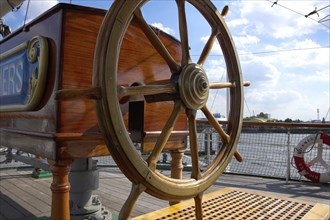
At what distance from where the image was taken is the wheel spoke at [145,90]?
939 mm

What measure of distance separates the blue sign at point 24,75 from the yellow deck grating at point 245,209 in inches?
31.3

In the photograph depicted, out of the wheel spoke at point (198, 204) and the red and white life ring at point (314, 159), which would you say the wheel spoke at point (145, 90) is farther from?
the red and white life ring at point (314, 159)

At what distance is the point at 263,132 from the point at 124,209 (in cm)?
436

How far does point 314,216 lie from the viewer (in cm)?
177

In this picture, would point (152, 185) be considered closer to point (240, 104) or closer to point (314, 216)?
point (240, 104)

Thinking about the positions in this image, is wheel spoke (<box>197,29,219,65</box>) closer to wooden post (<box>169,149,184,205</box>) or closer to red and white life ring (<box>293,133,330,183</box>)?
wooden post (<box>169,149,184,205</box>)

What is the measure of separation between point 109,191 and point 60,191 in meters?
2.16

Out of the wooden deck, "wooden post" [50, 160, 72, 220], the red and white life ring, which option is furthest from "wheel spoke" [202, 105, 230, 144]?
the red and white life ring

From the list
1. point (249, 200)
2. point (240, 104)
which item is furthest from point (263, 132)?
point (240, 104)

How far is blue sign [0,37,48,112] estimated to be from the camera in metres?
1.28

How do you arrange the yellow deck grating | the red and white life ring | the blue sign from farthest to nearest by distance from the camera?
the red and white life ring < the yellow deck grating < the blue sign

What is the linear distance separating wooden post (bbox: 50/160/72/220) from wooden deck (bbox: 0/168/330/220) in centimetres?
136

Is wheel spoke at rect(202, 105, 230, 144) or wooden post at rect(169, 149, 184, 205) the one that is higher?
wheel spoke at rect(202, 105, 230, 144)

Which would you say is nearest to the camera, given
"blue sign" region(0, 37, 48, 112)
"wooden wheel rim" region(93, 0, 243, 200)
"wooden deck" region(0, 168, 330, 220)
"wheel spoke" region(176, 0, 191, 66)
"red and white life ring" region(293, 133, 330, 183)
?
"wooden wheel rim" region(93, 0, 243, 200)
